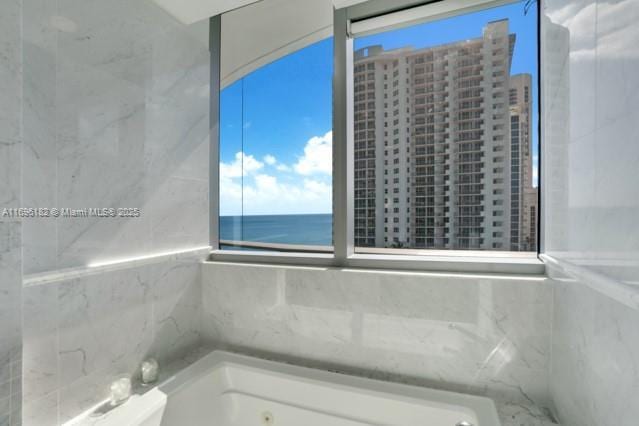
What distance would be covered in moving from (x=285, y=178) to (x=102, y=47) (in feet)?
4.32

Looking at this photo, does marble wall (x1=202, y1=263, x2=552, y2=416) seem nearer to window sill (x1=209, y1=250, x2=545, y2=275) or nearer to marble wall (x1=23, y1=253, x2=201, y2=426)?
window sill (x1=209, y1=250, x2=545, y2=275)

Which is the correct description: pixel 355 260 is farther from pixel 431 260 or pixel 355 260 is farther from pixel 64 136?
pixel 64 136

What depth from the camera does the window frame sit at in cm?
143

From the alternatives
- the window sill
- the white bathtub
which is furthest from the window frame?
the white bathtub

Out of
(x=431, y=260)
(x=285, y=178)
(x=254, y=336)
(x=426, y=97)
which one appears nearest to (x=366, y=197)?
(x=431, y=260)

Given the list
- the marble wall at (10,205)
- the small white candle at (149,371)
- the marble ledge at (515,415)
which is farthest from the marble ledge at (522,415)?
the marble wall at (10,205)

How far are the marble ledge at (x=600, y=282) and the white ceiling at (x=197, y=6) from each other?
1550 millimetres

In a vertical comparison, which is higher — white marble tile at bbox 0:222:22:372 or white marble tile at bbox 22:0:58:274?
white marble tile at bbox 22:0:58:274

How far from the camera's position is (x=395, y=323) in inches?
56.7

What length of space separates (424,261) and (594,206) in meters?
0.75

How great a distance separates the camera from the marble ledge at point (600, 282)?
0.61 meters

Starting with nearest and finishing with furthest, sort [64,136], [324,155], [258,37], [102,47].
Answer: [64,136], [102,47], [324,155], [258,37]

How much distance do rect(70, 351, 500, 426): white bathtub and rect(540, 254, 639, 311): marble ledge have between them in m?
0.63

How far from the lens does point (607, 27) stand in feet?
2.35
